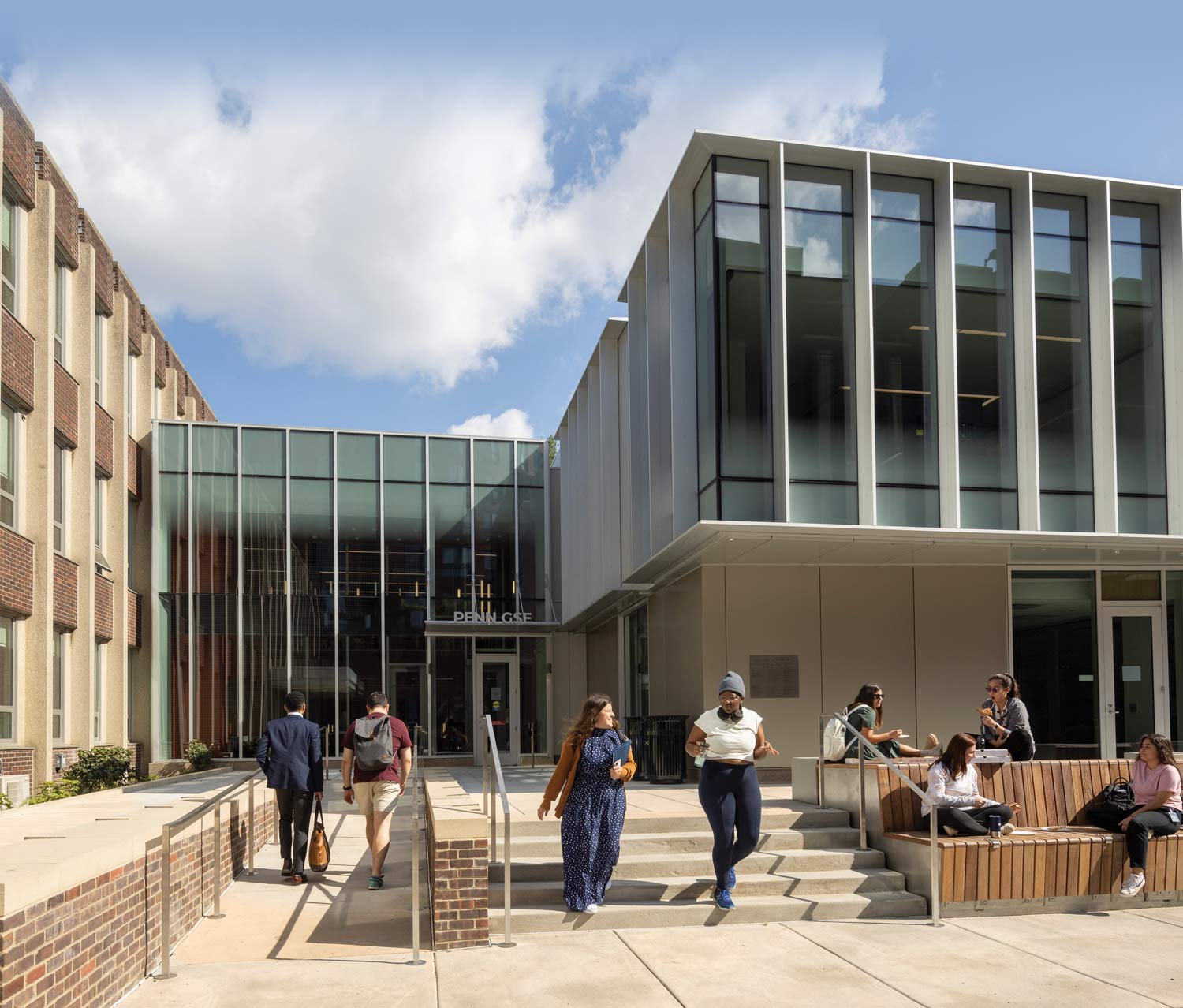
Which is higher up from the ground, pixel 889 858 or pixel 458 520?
pixel 458 520

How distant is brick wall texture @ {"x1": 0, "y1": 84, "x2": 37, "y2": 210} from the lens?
19.5 metres

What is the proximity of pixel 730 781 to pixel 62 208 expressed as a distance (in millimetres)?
18917

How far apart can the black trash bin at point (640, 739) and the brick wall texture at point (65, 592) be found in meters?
10.9

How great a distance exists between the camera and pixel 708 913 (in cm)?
948

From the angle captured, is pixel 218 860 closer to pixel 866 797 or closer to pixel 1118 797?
pixel 866 797

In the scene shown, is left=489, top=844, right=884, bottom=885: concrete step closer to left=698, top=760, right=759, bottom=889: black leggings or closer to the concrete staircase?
the concrete staircase

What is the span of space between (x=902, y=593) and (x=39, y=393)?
1509cm

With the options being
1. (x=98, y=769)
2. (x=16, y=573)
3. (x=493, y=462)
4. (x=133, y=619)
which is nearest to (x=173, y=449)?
(x=133, y=619)

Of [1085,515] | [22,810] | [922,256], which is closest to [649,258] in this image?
[922,256]

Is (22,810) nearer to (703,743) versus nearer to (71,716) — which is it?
(703,743)

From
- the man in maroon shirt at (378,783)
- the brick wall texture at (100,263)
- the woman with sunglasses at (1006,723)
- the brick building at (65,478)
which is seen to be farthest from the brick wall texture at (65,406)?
the woman with sunglasses at (1006,723)

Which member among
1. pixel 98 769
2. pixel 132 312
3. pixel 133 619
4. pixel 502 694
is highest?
pixel 132 312

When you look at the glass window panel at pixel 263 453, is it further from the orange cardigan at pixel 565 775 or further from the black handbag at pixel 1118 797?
the black handbag at pixel 1118 797

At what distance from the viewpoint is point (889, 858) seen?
10.6 meters
